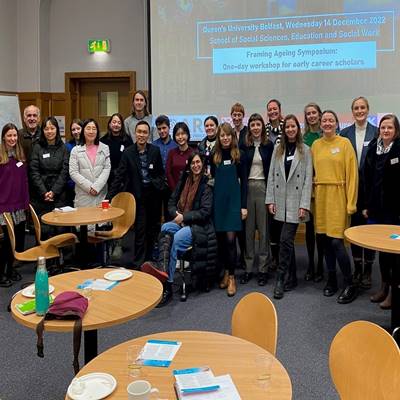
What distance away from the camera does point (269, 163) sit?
14.3ft

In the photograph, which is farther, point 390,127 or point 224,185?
point 224,185

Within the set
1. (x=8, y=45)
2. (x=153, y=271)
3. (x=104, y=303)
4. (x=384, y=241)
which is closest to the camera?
(x=104, y=303)

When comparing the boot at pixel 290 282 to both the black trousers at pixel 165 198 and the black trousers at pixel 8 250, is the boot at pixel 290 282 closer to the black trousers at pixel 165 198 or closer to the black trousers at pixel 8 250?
the black trousers at pixel 165 198

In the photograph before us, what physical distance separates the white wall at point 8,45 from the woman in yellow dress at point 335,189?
18.4ft

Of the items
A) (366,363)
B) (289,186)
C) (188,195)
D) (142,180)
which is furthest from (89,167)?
(366,363)

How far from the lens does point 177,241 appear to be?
3928 millimetres

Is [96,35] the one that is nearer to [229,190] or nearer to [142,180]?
[142,180]

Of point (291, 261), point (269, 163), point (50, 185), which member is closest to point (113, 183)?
point (50, 185)

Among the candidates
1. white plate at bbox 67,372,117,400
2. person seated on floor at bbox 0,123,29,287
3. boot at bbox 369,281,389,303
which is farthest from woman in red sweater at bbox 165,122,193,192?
white plate at bbox 67,372,117,400

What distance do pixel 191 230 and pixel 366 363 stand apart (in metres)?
2.57

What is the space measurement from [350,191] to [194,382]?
2777 millimetres

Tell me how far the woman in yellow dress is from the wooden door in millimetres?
4693

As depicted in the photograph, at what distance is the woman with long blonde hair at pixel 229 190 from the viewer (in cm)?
418

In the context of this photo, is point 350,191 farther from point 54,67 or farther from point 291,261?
point 54,67
